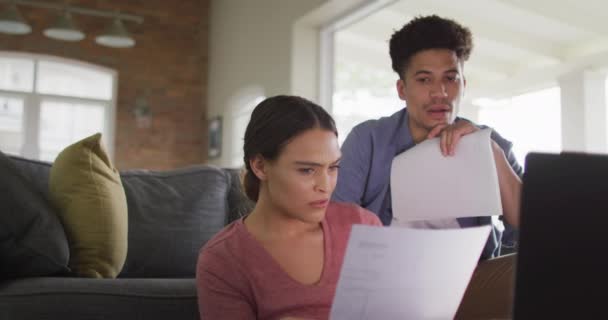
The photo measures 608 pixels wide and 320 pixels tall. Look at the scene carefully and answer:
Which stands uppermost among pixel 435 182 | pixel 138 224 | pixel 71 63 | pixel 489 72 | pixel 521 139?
pixel 71 63

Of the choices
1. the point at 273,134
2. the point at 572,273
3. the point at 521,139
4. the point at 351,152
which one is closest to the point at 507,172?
the point at 351,152

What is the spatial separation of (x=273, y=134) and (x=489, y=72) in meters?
2.53

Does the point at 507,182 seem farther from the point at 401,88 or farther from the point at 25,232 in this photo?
the point at 25,232

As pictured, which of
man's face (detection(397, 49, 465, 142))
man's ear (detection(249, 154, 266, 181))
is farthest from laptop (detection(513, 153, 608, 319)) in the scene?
man's face (detection(397, 49, 465, 142))

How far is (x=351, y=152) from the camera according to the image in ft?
4.69

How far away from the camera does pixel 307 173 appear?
1.02 m

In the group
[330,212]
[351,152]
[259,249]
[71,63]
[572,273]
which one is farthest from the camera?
[71,63]

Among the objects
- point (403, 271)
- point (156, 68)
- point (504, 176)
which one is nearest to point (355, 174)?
point (504, 176)

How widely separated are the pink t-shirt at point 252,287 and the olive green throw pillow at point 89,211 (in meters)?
0.81

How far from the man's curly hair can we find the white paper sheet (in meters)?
0.26

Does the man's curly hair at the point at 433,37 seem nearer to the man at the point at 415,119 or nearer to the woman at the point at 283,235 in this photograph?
the man at the point at 415,119

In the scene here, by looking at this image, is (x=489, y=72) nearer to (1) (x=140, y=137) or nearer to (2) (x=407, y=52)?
(2) (x=407, y=52)

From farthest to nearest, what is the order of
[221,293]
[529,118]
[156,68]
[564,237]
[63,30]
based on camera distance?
[156,68], [63,30], [529,118], [221,293], [564,237]

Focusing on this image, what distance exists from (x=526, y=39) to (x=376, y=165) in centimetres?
210
